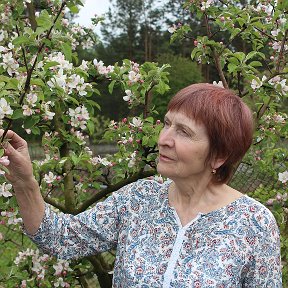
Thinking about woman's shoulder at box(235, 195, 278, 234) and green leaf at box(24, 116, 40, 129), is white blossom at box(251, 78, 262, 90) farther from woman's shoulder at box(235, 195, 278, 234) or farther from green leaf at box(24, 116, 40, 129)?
green leaf at box(24, 116, 40, 129)

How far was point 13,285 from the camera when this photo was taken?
2549 millimetres

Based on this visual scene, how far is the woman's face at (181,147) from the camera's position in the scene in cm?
172

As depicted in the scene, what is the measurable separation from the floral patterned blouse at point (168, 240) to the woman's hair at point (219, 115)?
0.65 ft

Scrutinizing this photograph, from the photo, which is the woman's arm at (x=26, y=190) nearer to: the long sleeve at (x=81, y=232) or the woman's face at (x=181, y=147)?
the long sleeve at (x=81, y=232)

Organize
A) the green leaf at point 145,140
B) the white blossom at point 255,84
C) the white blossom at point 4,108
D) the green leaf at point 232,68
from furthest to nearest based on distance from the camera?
the white blossom at point 255,84 < the green leaf at point 232,68 < the green leaf at point 145,140 < the white blossom at point 4,108

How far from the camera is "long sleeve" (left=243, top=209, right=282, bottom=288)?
67.5 inches

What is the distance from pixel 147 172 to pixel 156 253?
962 millimetres

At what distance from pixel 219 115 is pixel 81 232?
0.64 metres

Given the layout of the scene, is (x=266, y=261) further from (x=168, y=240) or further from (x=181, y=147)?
(x=181, y=147)

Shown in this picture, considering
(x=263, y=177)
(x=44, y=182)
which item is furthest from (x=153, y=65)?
(x=263, y=177)

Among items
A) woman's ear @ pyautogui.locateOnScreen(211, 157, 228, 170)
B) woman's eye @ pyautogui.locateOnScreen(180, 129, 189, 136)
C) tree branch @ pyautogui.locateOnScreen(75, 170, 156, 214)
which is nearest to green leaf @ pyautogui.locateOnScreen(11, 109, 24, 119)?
woman's eye @ pyautogui.locateOnScreen(180, 129, 189, 136)

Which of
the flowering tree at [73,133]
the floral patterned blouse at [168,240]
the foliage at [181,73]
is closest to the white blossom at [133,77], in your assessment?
the flowering tree at [73,133]

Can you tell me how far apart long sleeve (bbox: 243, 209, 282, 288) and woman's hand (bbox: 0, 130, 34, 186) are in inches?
31.0

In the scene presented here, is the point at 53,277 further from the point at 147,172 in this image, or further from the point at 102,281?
the point at 147,172
